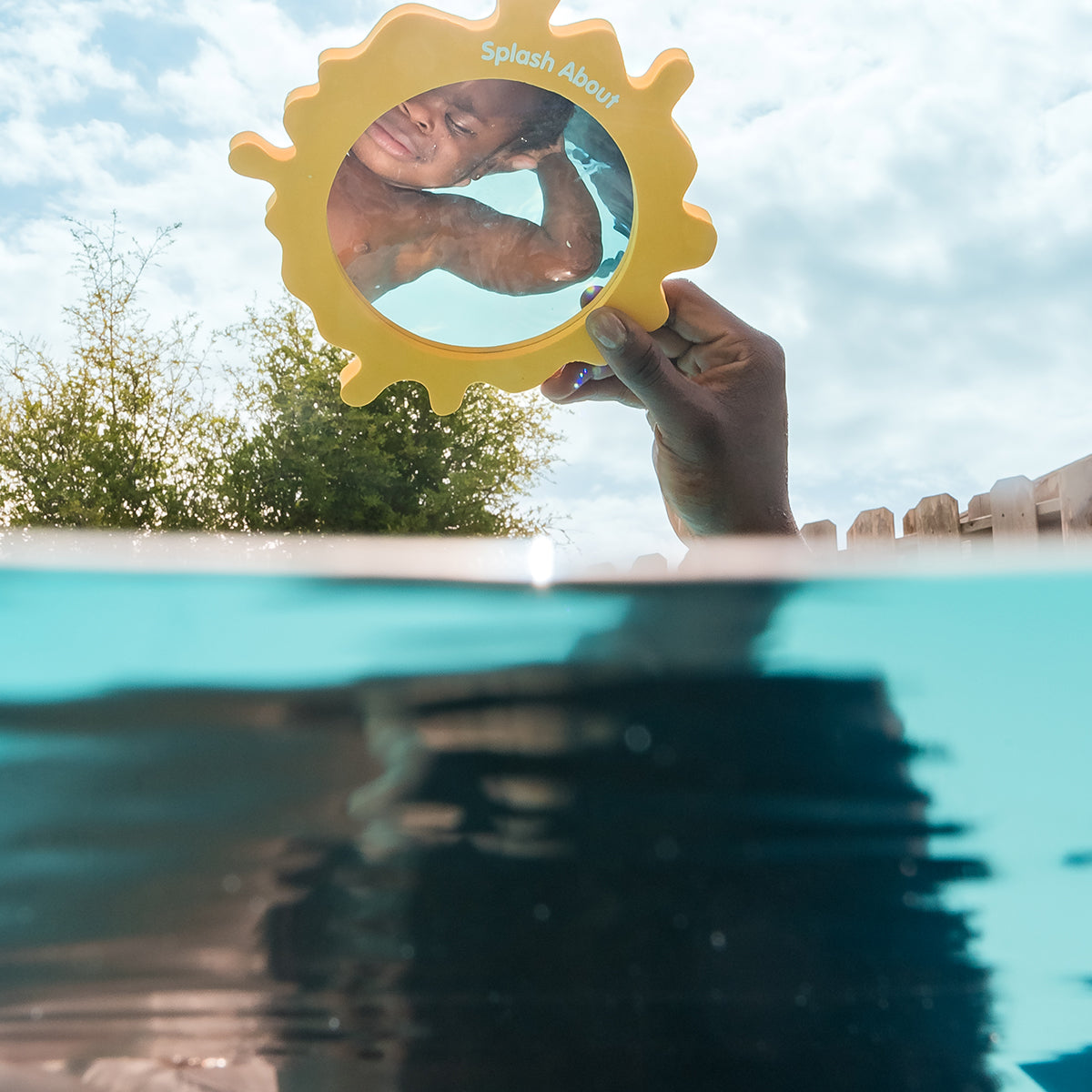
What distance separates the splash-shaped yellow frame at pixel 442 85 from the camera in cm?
139

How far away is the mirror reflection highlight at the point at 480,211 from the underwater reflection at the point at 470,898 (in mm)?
645

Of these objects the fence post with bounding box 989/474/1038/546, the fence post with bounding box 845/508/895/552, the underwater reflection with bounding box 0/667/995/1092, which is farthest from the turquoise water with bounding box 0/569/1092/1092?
the fence post with bounding box 845/508/895/552

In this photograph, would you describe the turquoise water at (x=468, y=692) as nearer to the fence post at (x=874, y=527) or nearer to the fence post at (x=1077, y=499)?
the fence post at (x=1077, y=499)

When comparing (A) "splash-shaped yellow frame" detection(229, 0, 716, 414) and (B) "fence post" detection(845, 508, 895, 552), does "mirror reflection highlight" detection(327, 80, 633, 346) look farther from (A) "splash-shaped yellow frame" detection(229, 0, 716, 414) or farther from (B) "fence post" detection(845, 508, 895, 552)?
(B) "fence post" detection(845, 508, 895, 552)

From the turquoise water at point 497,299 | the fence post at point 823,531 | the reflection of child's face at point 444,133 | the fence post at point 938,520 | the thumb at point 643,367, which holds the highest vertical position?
the fence post at point 823,531

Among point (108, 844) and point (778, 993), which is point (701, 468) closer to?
point (778, 993)

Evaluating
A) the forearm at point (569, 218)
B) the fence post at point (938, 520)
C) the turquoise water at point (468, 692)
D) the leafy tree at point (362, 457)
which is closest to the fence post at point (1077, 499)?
the fence post at point (938, 520)

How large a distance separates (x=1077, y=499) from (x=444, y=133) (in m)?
3.16

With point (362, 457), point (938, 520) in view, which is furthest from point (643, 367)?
point (362, 457)

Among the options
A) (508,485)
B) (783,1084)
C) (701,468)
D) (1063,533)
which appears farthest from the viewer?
(508,485)

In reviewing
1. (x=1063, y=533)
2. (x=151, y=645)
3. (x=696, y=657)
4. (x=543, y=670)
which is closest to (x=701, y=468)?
(x=696, y=657)

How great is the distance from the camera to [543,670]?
1.54 m

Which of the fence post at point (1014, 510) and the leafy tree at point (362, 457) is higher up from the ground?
the leafy tree at point (362, 457)

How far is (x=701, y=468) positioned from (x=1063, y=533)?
2.65 metres
